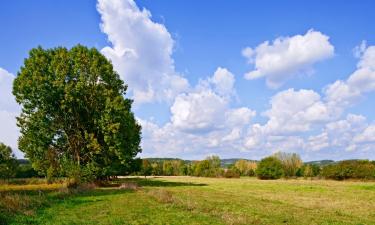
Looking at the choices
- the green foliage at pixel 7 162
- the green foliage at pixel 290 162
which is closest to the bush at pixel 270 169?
the green foliage at pixel 290 162

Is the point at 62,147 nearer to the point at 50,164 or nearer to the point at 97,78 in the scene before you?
the point at 50,164

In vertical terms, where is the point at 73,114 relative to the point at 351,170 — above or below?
above

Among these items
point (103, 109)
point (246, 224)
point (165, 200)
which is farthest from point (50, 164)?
point (246, 224)

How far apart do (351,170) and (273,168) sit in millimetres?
28528

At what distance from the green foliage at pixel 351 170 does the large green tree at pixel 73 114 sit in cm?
7494

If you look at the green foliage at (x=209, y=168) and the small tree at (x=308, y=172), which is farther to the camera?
the green foliage at (x=209, y=168)

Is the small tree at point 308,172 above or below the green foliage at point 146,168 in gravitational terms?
below

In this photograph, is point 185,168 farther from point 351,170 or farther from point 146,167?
point 351,170

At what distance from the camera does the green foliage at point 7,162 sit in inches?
3499

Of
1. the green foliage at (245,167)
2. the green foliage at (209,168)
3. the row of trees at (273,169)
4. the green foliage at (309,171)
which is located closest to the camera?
the row of trees at (273,169)

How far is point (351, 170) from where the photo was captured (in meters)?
103

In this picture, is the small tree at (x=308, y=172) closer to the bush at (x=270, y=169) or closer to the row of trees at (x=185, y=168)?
the bush at (x=270, y=169)

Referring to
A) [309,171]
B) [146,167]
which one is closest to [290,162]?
[309,171]

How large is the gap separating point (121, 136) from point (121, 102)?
4756 millimetres
